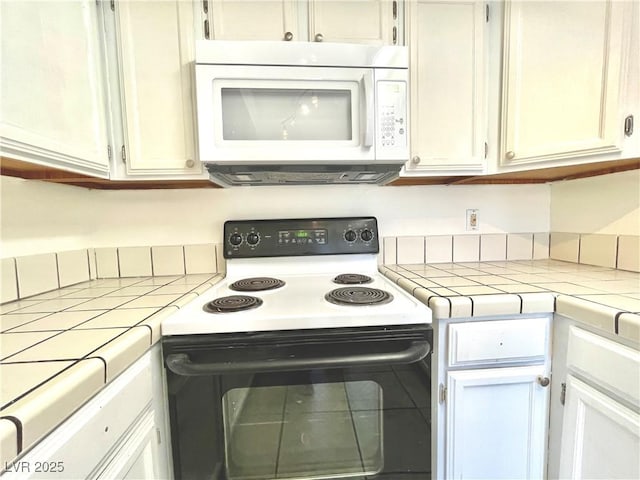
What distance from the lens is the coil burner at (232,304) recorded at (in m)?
0.80

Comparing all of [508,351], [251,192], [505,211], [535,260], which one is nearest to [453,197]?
[505,211]

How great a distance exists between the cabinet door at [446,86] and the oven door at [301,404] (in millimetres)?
715

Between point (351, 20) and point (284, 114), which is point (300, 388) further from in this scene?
point (351, 20)

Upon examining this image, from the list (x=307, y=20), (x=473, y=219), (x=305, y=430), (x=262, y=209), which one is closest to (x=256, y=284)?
(x=262, y=209)

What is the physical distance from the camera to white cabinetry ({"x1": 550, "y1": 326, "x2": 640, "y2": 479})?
0.64 metres

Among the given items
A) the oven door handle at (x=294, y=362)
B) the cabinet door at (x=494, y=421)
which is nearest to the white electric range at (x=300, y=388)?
the oven door handle at (x=294, y=362)

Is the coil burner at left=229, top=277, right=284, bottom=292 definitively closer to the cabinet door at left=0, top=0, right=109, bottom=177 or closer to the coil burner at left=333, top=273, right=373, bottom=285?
the coil burner at left=333, top=273, right=373, bottom=285

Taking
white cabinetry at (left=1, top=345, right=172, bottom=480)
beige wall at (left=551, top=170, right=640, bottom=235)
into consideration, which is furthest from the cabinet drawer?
white cabinetry at (left=1, top=345, right=172, bottom=480)

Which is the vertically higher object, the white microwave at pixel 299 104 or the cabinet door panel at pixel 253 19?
the cabinet door panel at pixel 253 19

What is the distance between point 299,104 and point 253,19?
0.35m

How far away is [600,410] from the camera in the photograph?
0.70m

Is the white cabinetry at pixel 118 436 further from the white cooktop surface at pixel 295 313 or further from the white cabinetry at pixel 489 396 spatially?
the white cabinetry at pixel 489 396

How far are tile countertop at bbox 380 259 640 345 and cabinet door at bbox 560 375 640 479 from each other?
0.18 m

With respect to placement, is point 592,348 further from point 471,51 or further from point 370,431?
point 471,51
